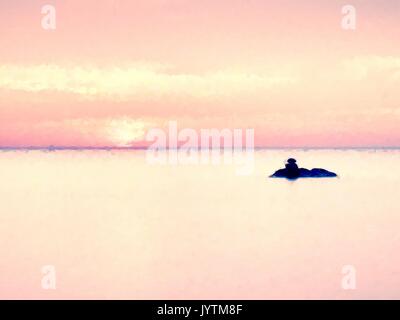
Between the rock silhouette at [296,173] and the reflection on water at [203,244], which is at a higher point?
the rock silhouette at [296,173]

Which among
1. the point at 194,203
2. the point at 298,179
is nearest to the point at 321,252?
the point at 194,203

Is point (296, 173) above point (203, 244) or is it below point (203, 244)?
above

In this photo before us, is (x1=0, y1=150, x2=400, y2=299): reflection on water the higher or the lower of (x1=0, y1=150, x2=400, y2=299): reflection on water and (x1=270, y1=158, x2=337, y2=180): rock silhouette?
the lower

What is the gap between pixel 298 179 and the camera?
7125cm

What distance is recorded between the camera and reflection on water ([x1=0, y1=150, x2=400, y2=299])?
74.5 ft

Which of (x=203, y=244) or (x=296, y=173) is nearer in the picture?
(x=203, y=244)

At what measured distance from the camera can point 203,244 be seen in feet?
104

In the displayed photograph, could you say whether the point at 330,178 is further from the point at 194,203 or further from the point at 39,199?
the point at 39,199

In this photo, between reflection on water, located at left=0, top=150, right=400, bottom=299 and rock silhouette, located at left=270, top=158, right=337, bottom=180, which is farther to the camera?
rock silhouette, located at left=270, top=158, right=337, bottom=180

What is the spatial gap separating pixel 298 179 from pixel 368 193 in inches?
523

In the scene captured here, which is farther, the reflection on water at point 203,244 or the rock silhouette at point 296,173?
the rock silhouette at point 296,173

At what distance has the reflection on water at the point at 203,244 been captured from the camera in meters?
22.7
